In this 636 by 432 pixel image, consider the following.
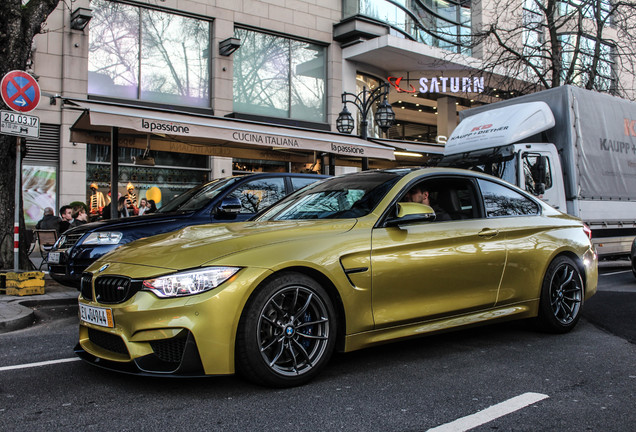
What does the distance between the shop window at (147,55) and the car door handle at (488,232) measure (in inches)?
568

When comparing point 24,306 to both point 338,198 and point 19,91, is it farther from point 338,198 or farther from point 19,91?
point 338,198

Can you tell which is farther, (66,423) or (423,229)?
(423,229)

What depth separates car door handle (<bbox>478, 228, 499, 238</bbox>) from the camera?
15.8ft

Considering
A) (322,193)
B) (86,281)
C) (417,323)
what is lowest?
(417,323)

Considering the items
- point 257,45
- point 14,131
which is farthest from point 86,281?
point 257,45

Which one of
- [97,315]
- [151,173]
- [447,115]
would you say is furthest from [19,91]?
[447,115]

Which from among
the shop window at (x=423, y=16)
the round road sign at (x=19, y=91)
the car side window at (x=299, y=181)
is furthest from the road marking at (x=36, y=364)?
the shop window at (x=423, y=16)

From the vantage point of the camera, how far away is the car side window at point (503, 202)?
5.14 metres

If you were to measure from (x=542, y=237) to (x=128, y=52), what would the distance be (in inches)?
592

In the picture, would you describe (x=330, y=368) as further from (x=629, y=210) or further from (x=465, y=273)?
(x=629, y=210)

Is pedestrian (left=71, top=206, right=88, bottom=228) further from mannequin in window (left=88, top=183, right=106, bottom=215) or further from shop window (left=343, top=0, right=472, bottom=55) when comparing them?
shop window (left=343, top=0, right=472, bottom=55)

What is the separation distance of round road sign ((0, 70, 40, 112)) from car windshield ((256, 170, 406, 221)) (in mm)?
5040

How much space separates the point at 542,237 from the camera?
5.29 metres

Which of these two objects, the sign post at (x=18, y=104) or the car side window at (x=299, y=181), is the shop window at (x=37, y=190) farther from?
the car side window at (x=299, y=181)
